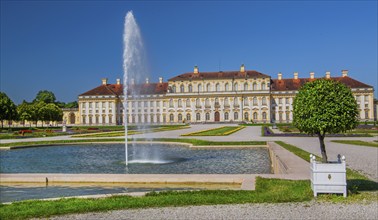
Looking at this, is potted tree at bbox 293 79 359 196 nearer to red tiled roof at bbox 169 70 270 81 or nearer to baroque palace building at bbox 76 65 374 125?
baroque palace building at bbox 76 65 374 125

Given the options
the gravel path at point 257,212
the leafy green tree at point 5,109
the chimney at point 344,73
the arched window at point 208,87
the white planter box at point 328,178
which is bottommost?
the gravel path at point 257,212

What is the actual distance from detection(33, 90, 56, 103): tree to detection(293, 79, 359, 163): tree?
91230 millimetres

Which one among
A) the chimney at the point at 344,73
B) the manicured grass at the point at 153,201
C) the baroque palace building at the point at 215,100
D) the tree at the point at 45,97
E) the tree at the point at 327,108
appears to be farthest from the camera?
the tree at the point at 45,97

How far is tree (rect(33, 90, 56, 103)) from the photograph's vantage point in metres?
91.5

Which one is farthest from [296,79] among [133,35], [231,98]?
[133,35]

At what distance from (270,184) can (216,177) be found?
1236mm

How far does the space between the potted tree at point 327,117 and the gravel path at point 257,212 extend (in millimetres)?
514


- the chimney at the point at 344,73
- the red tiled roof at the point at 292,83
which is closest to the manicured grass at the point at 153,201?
the red tiled roof at the point at 292,83

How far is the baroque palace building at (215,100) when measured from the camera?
63969 millimetres

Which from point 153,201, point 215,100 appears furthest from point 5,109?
point 153,201

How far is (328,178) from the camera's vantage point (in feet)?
19.9

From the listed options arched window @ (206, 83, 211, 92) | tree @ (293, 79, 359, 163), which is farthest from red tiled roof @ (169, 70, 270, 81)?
tree @ (293, 79, 359, 163)

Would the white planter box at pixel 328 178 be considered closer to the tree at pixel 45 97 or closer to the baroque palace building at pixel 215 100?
the baroque palace building at pixel 215 100

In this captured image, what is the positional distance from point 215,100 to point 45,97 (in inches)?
1871
